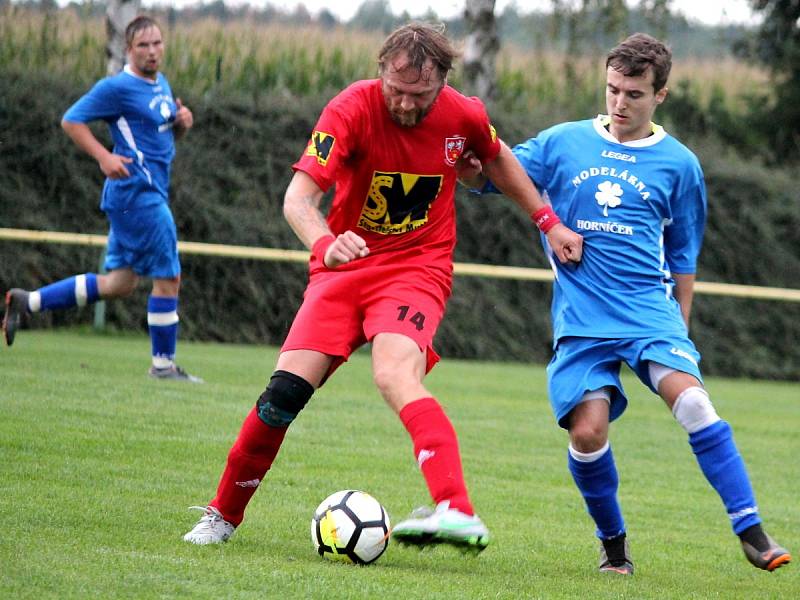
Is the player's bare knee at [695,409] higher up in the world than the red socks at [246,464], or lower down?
higher up

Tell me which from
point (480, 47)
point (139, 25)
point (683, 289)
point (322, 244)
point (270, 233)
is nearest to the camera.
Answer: point (322, 244)

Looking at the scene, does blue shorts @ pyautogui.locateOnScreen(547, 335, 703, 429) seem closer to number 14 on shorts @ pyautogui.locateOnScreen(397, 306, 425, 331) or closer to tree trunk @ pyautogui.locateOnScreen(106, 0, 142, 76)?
number 14 on shorts @ pyautogui.locateOnScreen(397, 306, 425, 331)

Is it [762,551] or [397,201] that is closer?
[762,551]

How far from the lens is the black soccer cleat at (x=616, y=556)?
505cm

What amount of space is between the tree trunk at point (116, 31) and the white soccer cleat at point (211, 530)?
11584mm

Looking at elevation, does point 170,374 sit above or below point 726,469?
below

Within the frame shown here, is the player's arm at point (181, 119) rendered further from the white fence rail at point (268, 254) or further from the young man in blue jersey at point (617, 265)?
the young man in blue jersey at point (617, 265)

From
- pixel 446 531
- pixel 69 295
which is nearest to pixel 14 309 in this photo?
pixel 69 295

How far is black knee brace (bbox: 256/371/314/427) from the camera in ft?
15.3

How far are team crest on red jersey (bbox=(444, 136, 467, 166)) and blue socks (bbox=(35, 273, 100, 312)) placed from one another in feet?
18.1

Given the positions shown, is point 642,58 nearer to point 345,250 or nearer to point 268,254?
point 345,250

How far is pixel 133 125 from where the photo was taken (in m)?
9.70

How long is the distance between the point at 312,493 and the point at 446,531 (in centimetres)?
197

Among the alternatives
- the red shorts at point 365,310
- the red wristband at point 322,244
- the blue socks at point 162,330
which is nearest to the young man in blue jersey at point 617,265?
the red shorts at point 365,310
